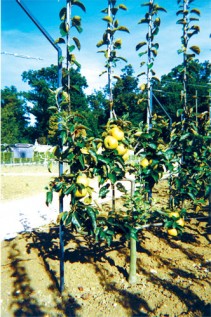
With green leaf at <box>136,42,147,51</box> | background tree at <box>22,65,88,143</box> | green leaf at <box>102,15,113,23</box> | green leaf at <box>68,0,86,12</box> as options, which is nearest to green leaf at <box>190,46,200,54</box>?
green leaf at <box>136,42,147,51</box>

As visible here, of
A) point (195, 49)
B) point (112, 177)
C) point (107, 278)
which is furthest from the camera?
point (195, 49)

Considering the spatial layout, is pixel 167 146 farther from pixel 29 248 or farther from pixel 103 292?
pixel 29 248

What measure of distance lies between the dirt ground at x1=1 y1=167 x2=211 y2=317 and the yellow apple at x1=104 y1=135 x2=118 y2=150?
1.80 meters

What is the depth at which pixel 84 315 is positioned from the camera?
2.72 metres

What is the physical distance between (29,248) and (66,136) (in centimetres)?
273

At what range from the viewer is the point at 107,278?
343cm

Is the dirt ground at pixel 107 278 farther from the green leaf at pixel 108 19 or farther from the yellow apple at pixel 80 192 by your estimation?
the green leaf at pixel 108 19

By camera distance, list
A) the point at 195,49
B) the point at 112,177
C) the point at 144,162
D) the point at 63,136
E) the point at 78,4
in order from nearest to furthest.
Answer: the point at 63,136 → the point at 112,177 → the point at 78,4 → the point at 144,162 → the point at 195,49

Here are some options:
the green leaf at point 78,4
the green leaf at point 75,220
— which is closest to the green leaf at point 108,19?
the green leaf at point 78,4

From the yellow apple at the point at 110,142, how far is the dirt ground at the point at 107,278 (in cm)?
180

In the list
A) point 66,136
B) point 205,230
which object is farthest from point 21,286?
point 205,230

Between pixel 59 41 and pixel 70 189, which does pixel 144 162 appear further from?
pixel 59 41

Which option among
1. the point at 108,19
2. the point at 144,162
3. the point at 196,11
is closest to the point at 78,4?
the point at 108,19

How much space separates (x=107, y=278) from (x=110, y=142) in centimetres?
202
